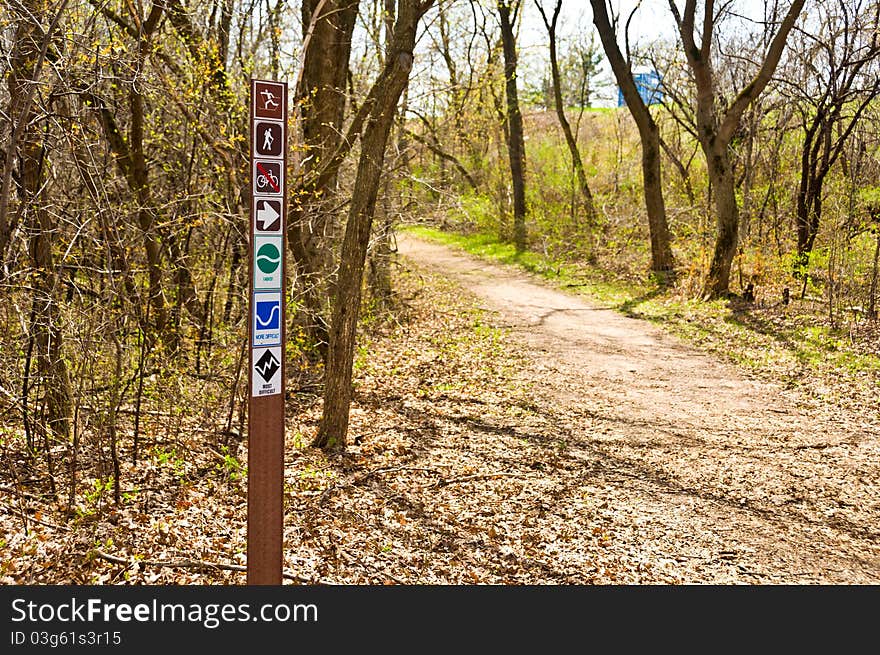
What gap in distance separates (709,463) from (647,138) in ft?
28.6

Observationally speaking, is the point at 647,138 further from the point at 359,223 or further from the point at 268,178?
the point at 268,178

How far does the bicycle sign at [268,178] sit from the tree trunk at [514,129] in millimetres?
15662

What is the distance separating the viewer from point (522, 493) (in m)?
5.85

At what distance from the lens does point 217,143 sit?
20.5ft

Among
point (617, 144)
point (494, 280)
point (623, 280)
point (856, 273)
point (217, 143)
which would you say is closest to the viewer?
point (217, 143)

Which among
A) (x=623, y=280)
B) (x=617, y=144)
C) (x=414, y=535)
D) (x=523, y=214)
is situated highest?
(x=617, y=144)

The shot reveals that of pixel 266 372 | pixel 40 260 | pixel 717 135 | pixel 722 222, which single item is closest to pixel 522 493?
pixel 266 372

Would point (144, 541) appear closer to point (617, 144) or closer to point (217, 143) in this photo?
point (217, 143)

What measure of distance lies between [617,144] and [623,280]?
9031mm

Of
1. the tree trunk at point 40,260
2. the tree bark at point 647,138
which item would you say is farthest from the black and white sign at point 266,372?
the tree bark at point 647,138

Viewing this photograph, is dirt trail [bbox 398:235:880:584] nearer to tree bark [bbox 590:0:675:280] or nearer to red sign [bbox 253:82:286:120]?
red sign [bbox 253:82:286:120]

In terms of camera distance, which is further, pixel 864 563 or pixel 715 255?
pixel 715 255

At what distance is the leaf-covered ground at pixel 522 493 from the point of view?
4.61 metres

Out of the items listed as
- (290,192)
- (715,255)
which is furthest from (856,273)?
(290,192)
